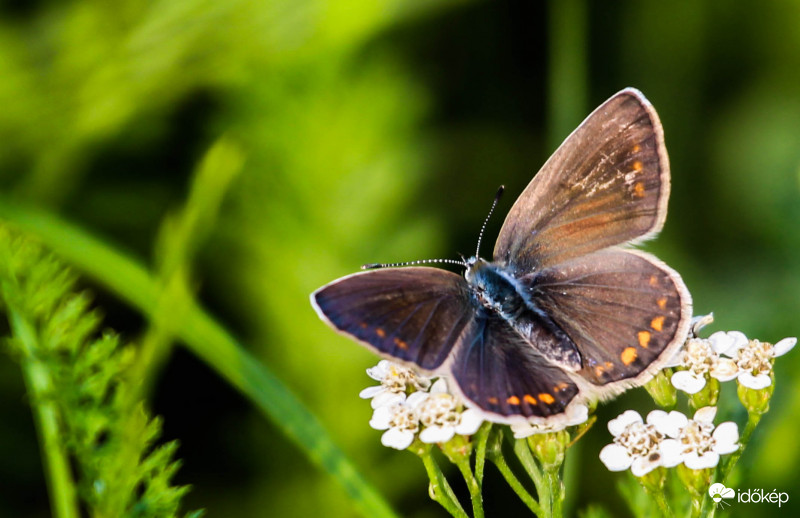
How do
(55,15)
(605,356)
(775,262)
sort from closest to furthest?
(605,356)
(55,15)
(775,262)

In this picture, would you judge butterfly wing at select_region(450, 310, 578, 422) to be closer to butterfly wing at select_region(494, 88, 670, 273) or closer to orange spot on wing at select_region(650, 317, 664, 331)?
orange spot on wing at select_region(650, 317, 664, 331)

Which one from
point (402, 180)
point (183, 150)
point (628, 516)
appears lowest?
point (628, 516)

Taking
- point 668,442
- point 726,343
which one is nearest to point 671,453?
point 668,442

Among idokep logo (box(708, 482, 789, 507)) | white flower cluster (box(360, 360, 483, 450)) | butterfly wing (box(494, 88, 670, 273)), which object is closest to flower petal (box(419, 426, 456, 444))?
white flower cluster (box(360, 360, 483, 450))

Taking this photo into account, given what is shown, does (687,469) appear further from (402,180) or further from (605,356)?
(402,180)

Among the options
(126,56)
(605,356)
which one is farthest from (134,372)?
(126,56)

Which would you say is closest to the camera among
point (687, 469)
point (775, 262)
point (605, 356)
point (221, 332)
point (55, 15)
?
point (687, 469)
